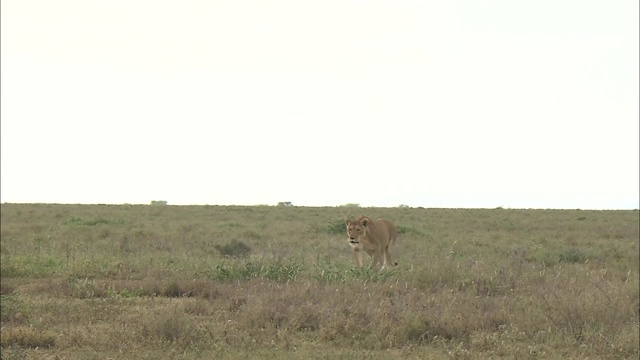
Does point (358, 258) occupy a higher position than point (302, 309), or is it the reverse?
point (358, 258)

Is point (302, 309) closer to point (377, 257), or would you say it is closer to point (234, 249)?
point (377, 257)

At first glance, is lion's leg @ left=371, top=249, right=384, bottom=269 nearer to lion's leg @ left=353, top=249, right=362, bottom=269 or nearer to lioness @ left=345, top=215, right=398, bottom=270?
lioness @ left=345, top=215, right=398, bottom=270

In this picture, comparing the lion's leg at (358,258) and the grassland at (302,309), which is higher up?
the lion's leg at (358,258)

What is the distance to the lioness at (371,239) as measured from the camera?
12.4m

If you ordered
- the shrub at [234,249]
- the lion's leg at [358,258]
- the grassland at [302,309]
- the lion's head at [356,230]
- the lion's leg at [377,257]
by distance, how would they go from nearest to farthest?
the grassland at [302,309]
the lion's leg at [358,258]
the lion's head at [356,230]
the lion's leg at [377,257]
the shrub at [234,249]

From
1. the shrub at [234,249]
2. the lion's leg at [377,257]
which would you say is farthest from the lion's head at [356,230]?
the shrub at [234,249]

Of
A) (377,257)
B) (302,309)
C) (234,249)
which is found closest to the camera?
(302,309)

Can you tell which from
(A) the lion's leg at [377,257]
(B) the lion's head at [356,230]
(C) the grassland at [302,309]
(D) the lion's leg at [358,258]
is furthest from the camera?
(A) the lion's leg at [377,257]

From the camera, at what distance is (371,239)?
13.2m

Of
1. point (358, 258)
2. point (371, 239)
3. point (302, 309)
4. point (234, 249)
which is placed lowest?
point (302, 309)

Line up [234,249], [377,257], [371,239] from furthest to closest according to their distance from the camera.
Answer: [234,249]
[377,257]
[371,239]

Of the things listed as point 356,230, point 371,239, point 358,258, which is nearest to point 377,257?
point 371,239

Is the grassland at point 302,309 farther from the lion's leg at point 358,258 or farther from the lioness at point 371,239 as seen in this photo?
the lioness at point 371,239

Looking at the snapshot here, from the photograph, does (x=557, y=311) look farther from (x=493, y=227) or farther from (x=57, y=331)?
(x=493, y=227)
